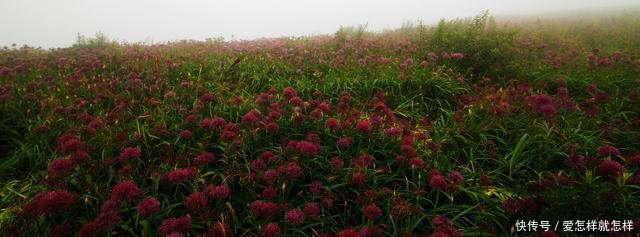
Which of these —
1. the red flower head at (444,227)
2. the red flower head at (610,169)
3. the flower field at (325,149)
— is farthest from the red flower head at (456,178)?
the red flower head at (610,169)

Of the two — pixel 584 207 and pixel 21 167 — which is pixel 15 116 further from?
pixel 584 207

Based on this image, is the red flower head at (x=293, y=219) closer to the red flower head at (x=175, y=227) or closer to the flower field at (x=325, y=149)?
the flower field at (x=325, y=149)

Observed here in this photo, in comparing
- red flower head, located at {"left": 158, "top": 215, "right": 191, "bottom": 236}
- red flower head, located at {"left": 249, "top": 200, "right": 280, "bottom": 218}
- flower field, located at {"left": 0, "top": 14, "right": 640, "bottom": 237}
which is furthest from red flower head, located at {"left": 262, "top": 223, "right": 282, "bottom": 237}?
red flower head, located at {"left": 158, "top": 215, "right": 191, "bottom": 236}

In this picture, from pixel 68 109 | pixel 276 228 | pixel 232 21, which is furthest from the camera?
pixel 232 21

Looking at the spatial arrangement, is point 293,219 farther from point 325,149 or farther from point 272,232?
point 325,149

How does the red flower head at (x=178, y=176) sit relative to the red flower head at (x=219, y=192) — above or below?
above

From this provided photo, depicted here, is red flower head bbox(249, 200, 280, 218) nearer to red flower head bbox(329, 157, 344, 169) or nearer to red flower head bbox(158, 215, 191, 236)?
red flower head bbox(158, 215, 191, 236)

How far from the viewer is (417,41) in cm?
817

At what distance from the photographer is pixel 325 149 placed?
3545 mm

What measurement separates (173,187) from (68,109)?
78.2 inches

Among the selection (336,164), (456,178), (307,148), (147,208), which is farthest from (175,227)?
(456,178)

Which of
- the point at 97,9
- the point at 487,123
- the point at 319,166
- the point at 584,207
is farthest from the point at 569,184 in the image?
the point at 97,9

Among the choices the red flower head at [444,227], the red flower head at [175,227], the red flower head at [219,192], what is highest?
the red flower head at [219,192]

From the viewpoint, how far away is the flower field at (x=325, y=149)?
2.55 metres
